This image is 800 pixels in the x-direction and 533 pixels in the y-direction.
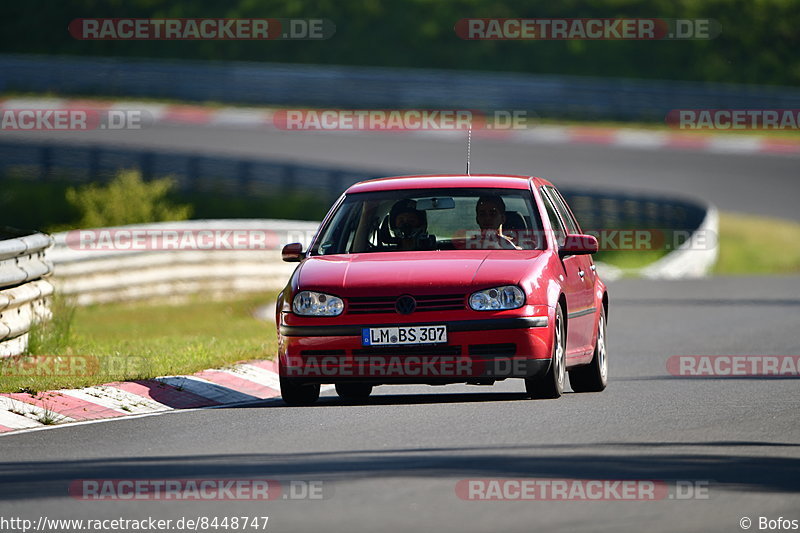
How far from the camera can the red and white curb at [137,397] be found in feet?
33.1

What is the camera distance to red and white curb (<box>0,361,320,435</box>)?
1009 centimetres

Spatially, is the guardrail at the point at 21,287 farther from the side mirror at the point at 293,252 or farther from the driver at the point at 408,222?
the driver at the point at 408,222

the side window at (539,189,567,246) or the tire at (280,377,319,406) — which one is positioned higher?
the side window at (539,189,567,246)

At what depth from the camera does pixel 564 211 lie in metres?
12.2

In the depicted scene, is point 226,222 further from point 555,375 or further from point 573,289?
point 555,375

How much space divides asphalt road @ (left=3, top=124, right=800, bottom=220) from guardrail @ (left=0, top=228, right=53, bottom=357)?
1964cm

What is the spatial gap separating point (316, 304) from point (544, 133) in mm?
30957

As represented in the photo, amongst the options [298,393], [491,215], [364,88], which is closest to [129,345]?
[298,393]

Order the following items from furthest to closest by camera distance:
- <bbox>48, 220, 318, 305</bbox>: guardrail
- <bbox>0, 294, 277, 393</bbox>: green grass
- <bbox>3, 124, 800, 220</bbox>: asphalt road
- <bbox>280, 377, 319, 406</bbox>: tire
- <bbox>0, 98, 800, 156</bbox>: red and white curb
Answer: <bbox>0, 98, 800, 156</bbox>: red and white curb → <bbox>3, 124, 800, 220</bbox>: asphalt road → <bbox>48, 220, 318, 305</bbox>: guardrail → <bbox>0, 294, 277, 393</bbox>: green grass → <bbox>280, 377, 319, 406</bbox>: tire

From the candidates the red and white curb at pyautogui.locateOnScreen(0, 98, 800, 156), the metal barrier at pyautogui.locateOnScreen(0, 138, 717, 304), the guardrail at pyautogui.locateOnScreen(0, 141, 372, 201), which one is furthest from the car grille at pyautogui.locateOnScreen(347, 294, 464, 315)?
the red and white curb at pyautogui.locateOnScreen(0, 98, 800, 156)

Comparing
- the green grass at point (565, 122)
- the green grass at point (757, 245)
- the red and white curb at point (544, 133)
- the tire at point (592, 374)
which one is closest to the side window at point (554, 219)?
the tire at point (592, 374)

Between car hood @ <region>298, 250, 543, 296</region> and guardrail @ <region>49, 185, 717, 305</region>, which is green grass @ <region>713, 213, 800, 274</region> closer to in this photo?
Answer: guardrail @ <region>49, 185, 717, 305</region>

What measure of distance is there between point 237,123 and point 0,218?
486 inches

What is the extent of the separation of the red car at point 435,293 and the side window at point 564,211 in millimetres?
598
